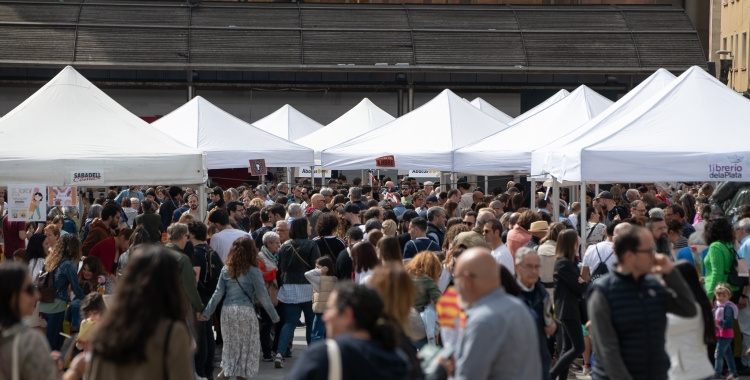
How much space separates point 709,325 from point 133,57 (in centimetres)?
3145

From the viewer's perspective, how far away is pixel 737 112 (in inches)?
468

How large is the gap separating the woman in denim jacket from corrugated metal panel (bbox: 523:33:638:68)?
29.2m

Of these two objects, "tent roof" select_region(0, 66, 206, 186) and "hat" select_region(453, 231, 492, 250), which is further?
"tent roof" select_region(0, 66, 206, 186)

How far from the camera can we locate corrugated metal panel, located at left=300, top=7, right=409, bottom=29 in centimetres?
3750

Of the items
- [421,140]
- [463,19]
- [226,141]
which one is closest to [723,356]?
[421,140]

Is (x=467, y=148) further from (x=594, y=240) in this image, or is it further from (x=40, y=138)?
(x=40, y=138)

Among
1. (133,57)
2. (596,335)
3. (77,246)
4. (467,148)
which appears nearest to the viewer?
(596,335)

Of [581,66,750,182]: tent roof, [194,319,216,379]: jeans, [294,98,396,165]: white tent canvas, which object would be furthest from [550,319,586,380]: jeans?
[294,98,396,165]: white tent canvas

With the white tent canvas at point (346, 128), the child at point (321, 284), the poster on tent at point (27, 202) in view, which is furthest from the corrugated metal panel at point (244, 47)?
the child at point (321, 284)

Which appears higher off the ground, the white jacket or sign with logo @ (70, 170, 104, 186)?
sign with logo @ (70, 170, 104, 186)

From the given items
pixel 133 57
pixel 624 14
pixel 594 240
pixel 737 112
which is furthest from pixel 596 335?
pixel 624 14

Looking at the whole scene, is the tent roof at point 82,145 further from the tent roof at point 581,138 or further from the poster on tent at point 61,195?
the tent roof at point 581,138

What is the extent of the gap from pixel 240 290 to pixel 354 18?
3000 cm

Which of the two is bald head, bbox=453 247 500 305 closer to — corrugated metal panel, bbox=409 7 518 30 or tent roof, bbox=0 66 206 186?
tent roof, bbox=0 66 206 186
